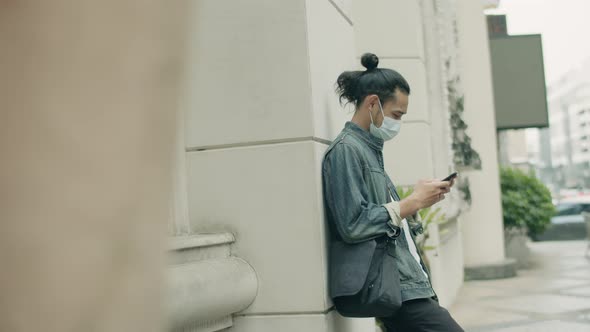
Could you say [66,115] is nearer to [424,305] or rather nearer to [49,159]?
[49,159]

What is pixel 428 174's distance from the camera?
301 inches

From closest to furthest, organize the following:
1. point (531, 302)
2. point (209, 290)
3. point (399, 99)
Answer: point (209, 290) → point (399, 99) → point (531, 302)

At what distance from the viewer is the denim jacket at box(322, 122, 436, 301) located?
3229mm

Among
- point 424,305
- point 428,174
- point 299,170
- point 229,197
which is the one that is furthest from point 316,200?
point 428,174

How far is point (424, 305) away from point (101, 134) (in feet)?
9.19

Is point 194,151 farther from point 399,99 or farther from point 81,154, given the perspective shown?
point 81,154

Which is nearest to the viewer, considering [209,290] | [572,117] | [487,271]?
[209,290]

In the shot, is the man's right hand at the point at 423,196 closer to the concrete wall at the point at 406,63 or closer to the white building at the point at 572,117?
the concrete wall at the point at 406,63

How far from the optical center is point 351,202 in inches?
130

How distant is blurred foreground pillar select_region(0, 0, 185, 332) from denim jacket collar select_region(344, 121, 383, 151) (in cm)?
295

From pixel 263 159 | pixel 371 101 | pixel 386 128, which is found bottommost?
pixel 263 159

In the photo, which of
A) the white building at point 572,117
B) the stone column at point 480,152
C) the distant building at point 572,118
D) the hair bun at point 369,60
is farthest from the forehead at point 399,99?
the white building at point 572,117

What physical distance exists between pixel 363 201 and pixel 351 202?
5 centimetres

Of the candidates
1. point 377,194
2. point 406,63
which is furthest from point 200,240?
point 406,63
